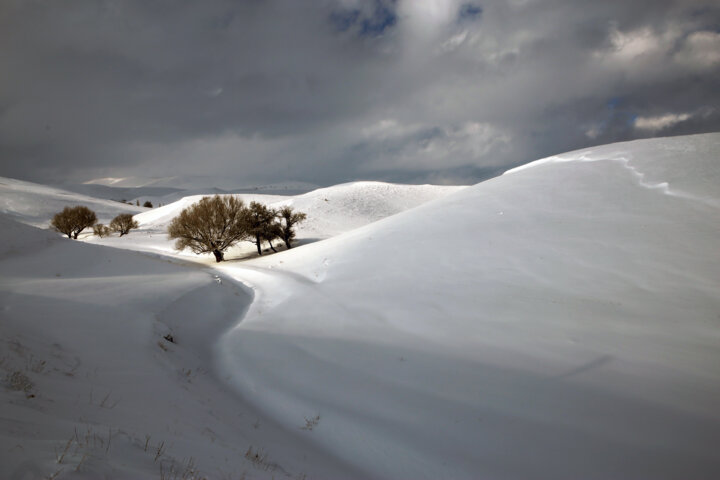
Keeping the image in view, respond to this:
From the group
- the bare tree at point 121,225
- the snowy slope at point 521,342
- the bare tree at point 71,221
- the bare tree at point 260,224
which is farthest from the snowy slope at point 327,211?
the snowy slope at point 521,342

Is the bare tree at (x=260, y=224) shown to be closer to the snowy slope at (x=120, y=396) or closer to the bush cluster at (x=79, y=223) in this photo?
the snowy slope at (x=120, y=396)

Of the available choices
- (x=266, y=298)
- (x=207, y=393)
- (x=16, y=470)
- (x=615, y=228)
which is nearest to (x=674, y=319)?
(x=615, y=228)

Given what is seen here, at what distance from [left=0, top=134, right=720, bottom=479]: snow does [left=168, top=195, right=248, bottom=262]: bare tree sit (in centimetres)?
1316

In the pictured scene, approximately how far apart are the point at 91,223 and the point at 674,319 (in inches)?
2051

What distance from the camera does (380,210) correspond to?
46.2 m

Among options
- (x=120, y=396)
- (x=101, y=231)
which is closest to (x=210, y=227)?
(x=101, y=231)

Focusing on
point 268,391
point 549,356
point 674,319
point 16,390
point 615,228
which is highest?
point 615,228

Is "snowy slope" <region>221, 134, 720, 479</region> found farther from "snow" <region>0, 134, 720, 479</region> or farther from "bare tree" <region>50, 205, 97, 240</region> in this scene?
"bare tree" <region>50, 205, 97, 240</region>

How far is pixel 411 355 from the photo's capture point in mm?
6363

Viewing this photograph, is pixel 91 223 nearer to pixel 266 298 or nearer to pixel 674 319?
pixel 266 298

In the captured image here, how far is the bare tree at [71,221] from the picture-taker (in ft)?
121

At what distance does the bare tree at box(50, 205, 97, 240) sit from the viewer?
1453 inches

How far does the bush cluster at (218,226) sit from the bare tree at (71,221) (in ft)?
66.4

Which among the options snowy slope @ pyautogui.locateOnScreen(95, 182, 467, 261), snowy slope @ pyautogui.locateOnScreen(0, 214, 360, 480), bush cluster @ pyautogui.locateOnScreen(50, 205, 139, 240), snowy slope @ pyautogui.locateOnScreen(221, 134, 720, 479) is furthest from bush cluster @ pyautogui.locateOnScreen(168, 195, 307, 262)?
bush cluster @ pyautogui.locateOnScreen(50, 205, 139, 240)
